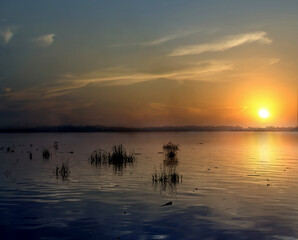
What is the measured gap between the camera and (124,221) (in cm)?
1612

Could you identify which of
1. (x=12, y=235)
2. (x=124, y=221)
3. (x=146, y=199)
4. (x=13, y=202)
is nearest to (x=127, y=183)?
(x=146, y=199)

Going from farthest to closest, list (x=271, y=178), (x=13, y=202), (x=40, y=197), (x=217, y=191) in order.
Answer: (x=271, y=178), (x=217, y=191), (x=40, y=197), (x=13, y=202)

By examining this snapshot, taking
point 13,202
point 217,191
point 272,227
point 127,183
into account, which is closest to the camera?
point 272,227

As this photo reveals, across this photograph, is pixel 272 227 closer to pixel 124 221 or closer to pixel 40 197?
pixel 124 221

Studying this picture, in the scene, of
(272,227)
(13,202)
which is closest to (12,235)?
(13,202)

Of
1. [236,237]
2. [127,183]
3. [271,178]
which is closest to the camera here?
[236,237]

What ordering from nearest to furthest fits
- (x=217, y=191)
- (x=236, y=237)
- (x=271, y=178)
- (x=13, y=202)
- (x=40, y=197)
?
(x=236, y=237)
(x=13, y=202)
(x=40, y=197)
(x=217, y=191)
(x=271, y=178)

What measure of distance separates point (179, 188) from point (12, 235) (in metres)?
13.2

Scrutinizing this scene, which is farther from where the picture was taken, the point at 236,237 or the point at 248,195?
the point at 248,195

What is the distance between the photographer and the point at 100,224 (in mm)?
15648

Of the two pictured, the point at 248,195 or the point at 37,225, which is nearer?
the point at 37,225

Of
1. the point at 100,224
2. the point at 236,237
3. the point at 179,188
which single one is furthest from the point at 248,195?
the point at 100,224

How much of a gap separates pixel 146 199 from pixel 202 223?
230 inches

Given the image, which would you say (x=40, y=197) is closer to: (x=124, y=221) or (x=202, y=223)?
(x=124, y=221)
